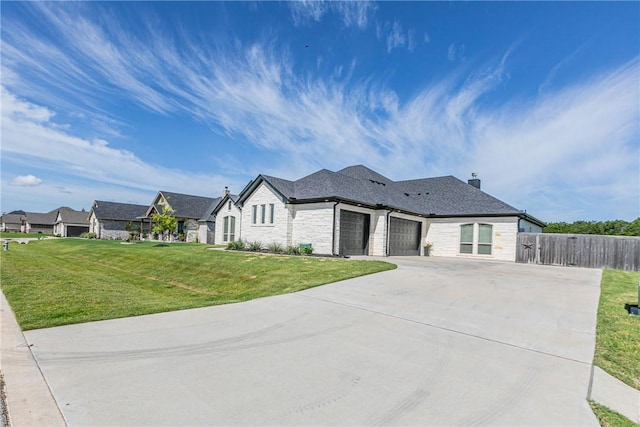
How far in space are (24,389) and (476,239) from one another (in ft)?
76.6

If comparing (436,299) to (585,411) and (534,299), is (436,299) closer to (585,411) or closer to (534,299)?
(534,299)

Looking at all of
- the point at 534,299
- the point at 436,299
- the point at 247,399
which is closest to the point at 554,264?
the point at 534,299

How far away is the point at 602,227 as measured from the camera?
28.7m

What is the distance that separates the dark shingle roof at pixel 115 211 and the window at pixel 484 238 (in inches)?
1668

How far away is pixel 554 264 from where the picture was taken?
62.6ft

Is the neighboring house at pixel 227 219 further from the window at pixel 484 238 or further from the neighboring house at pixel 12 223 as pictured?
the neighboring house at pixel 12 223

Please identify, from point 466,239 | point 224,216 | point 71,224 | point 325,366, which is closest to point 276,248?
point 224,216

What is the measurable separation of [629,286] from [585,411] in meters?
11.3

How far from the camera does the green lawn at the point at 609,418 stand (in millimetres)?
3062

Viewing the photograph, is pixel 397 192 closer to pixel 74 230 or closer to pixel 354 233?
pixel 354 233

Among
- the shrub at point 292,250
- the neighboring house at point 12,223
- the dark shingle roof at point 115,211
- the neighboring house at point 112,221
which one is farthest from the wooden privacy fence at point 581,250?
the neighboring house at point 12,223

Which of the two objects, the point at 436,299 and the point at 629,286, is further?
the point at 629,286

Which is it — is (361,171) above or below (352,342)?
above

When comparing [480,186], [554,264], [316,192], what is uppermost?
[480,186]
